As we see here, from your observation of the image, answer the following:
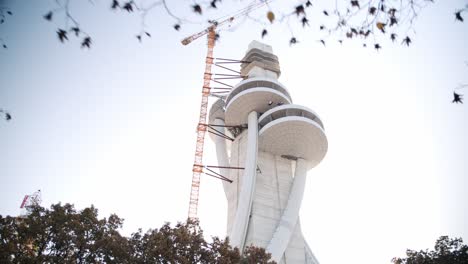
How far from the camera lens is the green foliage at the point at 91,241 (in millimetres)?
20078

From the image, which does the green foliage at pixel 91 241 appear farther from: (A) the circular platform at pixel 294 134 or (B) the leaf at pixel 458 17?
(A) the circular platform at pixel 294 134

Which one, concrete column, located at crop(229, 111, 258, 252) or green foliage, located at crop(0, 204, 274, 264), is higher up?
concrete column, located at crop(229, 111, 258, 252)

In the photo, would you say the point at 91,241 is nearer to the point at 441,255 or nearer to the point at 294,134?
the point at 441,255

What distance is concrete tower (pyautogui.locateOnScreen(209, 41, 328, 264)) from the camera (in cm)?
4372

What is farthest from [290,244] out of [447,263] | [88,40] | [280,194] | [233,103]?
[88,40]

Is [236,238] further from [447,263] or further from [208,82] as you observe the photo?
[208,82]

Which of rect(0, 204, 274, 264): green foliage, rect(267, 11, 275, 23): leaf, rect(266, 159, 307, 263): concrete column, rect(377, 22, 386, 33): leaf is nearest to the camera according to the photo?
rect(267, 11, 275, 23): leaf

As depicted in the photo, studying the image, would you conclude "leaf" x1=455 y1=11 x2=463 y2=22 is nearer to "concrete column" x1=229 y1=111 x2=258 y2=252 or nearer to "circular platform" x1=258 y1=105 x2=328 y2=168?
"concrete column" x1=229 y1=111 x2=258 y2=252

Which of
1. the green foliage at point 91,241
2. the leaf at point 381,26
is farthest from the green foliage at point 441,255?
the leaf at point 381,26

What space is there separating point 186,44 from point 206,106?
18102 mm

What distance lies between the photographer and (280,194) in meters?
48.8

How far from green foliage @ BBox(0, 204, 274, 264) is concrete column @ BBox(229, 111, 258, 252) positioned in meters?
18.7

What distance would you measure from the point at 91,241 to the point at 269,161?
32.5 meters

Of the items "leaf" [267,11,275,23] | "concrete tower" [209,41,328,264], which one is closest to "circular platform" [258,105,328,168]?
"concrete tower" [209,41,328,264]
